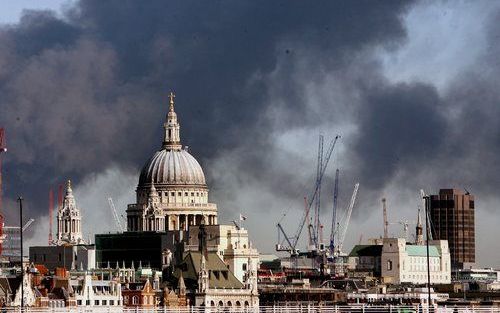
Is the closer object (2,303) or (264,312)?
(264,312)

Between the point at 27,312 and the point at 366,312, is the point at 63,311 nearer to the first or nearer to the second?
the point at 27,312

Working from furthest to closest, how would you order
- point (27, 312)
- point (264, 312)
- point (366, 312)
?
point (366, 312)
point (264, 312)
point (27, 312)

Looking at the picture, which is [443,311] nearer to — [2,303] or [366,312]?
[366,312]

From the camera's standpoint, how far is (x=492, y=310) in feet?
479

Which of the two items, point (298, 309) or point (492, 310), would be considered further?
point (298, 309)

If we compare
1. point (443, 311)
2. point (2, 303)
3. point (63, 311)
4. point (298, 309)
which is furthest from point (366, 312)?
point (2, 303)

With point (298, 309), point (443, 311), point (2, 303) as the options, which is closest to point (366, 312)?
point (298, 309)

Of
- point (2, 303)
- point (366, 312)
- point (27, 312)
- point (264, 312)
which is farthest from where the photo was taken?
point (2, 303)

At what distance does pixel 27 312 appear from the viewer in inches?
5438

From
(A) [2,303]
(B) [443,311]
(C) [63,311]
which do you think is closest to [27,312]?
(C) [63,311]

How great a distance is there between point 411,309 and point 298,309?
10494mm

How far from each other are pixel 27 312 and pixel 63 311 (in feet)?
17.9

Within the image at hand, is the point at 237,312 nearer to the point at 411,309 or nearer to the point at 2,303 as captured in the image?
the point at 411,309

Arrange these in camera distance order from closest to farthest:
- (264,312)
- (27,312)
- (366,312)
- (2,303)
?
(27,312) → (264,312) → (366,312) → (2,303)
